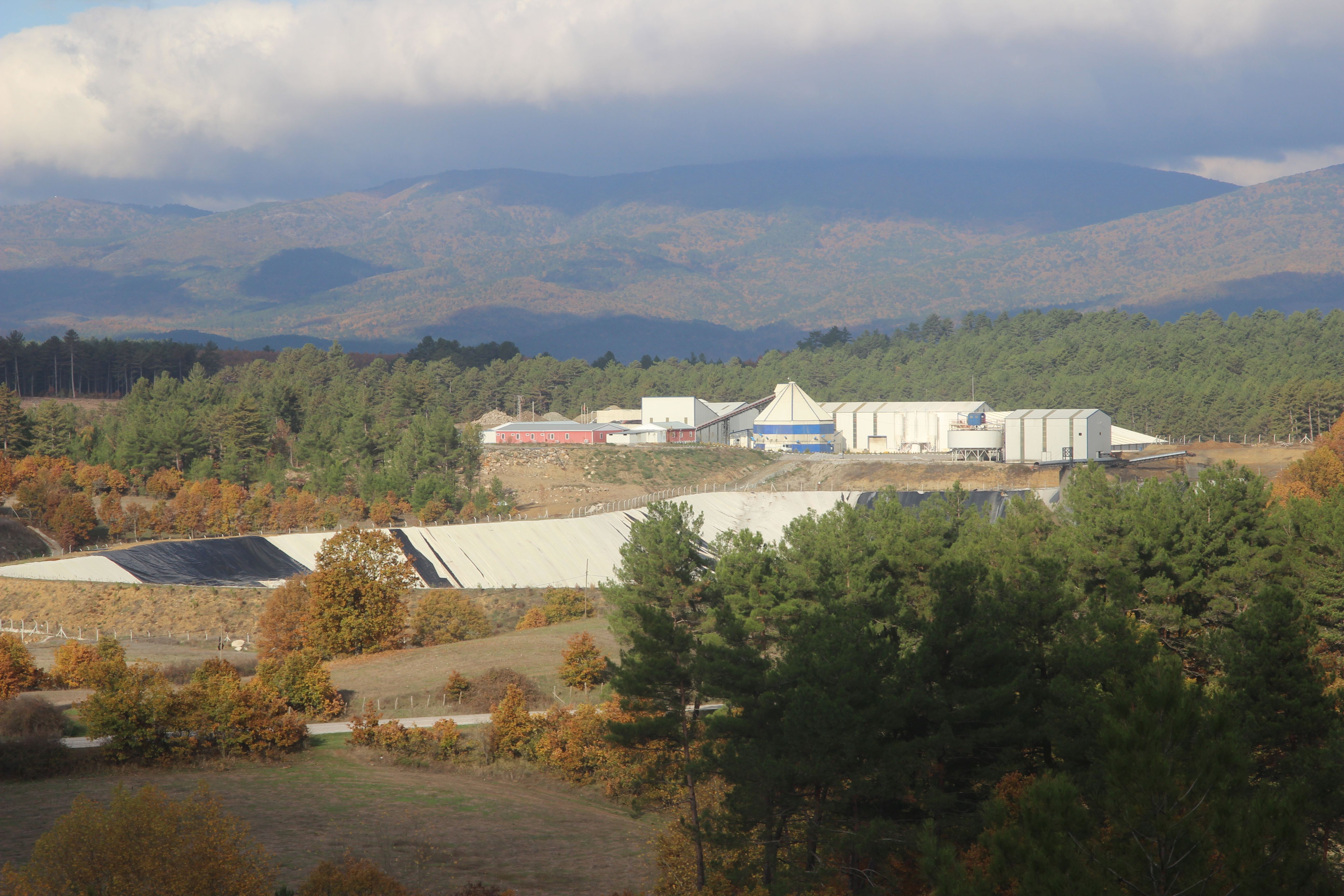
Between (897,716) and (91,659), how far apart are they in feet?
111

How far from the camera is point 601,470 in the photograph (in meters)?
115

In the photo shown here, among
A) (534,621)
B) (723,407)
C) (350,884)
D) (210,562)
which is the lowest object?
(534,621)

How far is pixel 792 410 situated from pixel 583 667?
97075 millimetres

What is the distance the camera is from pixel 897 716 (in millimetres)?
23531

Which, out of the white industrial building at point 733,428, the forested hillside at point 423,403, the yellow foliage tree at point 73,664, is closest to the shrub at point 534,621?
the yellow foliage tree at point 73,664

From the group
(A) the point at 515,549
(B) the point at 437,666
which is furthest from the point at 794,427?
(B) the point at 437,666

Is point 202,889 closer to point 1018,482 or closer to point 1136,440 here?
point 1018,482

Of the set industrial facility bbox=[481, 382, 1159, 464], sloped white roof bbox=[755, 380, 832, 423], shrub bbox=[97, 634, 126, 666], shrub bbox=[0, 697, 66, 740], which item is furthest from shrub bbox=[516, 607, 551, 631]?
sloped white roof bbox=[755, 380, 832, 423]

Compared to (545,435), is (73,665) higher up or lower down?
lower down

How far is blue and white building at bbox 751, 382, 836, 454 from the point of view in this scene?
135875mm

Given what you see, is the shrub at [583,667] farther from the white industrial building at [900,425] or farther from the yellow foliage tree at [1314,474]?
the white industrial building at [900,425]

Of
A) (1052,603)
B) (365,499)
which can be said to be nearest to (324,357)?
(365,499)

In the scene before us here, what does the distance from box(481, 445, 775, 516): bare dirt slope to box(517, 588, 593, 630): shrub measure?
39.2 metres

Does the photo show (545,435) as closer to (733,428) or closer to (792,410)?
(733,428)
